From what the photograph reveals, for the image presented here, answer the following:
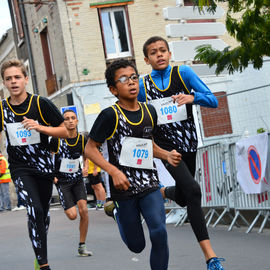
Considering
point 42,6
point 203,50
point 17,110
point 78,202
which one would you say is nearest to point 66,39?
point 42,6

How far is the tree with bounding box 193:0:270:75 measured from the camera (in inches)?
410

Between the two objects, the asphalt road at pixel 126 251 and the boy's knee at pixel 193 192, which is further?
the asphalt road at pixel 126 251

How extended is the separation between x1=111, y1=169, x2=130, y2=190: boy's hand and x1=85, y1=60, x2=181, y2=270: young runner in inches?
3.7

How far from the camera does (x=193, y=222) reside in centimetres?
651

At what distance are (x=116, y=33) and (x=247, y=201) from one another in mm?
17607

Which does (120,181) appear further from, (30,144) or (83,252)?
(83,252)

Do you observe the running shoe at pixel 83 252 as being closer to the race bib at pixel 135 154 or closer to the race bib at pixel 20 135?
the race bib at pixel 20 135

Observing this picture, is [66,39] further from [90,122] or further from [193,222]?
[193,222]

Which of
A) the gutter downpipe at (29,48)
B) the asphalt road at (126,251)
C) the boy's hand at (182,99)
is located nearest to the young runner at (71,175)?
the asphalt road at (126,251)

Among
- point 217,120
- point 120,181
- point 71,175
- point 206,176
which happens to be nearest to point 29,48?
point 217,120

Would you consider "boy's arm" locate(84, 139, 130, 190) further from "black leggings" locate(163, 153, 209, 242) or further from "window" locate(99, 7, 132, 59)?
"window" locate(99, 7, 132, 59)

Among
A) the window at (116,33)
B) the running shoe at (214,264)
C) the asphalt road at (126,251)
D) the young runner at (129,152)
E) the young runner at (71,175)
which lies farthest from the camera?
the window at (116,33)

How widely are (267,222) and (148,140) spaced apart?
5838 mm

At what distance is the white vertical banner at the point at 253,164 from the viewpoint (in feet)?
34.0
